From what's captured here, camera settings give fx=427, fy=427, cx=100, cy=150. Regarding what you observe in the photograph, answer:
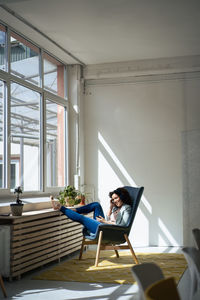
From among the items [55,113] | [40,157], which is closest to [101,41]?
[55,113]

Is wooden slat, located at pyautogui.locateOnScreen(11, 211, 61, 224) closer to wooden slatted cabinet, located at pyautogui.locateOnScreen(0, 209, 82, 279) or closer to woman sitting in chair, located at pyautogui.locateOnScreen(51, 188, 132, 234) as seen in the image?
wooden slatted cabinet, located at pyautogui.locateOnScreen(0, 209, 82, 279)

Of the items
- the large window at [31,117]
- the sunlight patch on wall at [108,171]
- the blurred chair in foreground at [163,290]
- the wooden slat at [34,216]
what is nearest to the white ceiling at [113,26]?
the large window at [31,117]

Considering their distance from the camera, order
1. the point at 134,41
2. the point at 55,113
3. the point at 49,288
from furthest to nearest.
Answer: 1. the point at 55,113
2. the point at 134,41
3. the point at 49,288

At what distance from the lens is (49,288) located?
15.6 feet

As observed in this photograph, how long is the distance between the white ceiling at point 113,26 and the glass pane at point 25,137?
97 centimetres

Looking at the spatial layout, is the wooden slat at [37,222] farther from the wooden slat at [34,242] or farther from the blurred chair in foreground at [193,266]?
the blurred chair in foreground at [193,266]

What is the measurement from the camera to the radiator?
16.5 ft

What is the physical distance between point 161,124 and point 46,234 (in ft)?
10.6

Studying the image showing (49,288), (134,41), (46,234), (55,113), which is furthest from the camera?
(55,113)

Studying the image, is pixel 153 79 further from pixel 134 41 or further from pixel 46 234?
pixel 46 234

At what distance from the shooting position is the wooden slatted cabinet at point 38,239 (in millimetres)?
5109

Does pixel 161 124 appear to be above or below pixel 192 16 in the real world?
below

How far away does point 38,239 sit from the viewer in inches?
223

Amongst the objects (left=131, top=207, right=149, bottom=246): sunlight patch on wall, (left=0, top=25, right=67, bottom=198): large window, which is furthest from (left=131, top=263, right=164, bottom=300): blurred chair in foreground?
(left=131, top=207, right=149, bottom=246): sunlight patch on wall
